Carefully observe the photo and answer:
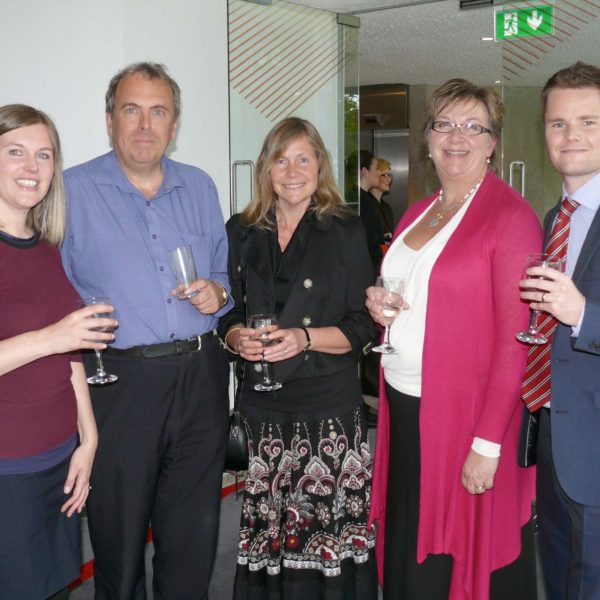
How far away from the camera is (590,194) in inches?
85.8

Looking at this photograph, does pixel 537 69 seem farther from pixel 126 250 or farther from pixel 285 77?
pixel 126 250

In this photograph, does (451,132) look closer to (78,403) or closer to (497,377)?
(497,377)

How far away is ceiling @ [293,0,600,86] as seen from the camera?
6.01 m

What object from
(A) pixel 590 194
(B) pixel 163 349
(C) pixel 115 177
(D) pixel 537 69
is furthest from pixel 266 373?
(D) pixel 537 69

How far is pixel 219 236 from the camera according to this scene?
3002 millimetres

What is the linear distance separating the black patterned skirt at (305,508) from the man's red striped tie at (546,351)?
0.80 meters

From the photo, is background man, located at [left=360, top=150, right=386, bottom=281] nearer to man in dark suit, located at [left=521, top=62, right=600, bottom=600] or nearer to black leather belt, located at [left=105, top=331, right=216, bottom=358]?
black leather belt, located at [left=105, top=331, right=216, bottom=358]

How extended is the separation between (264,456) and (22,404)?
3.50 feet

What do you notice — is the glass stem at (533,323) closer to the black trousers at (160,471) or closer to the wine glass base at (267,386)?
the wine glass base at (267,386)

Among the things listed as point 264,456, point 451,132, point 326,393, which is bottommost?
point 264,456

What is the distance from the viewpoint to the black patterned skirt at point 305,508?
2.84m

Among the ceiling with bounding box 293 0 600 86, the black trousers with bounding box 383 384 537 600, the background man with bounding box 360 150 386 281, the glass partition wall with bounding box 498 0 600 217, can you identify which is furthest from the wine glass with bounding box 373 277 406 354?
the ceiling with bounding box 293 0 600 86

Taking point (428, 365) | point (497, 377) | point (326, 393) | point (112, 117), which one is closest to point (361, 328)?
point (326, 393)

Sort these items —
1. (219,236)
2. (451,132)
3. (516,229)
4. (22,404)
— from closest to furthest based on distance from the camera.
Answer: (22,404), (516,229), (451,132), (219,236)
